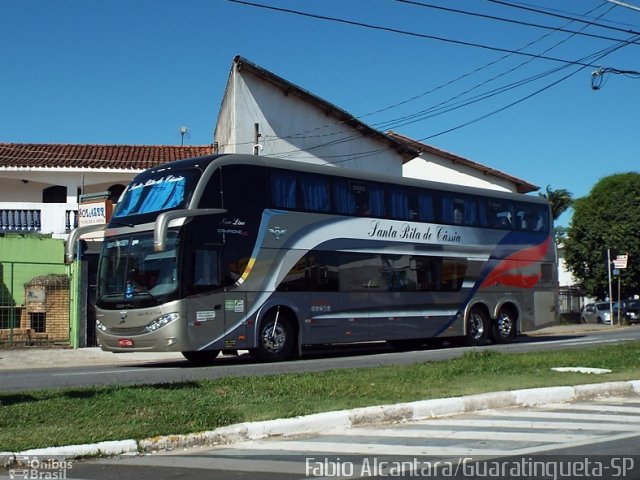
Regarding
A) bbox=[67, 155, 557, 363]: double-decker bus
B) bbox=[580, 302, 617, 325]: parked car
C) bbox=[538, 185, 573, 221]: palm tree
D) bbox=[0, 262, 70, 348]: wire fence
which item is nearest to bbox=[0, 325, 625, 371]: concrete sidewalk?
bbox=[0, 262, 70, 348]: wire fence

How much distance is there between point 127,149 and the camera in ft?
113

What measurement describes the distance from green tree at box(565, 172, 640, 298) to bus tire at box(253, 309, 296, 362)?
29.2 meters

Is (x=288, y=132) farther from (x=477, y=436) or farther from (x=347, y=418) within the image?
(x=477, y=436)

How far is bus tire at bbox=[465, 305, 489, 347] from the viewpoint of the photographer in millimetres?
22300

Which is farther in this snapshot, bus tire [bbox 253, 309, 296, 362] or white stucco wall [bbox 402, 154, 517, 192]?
white stucco wall [bbox 402, 154, 517, 192]

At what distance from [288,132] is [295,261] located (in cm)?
1574

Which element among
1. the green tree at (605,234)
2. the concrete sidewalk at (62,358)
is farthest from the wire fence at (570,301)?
the concrete sidewalk at (62,358)

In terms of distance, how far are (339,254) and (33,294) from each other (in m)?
9.79

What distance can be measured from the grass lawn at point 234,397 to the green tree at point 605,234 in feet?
102

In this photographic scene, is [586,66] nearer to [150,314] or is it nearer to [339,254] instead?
[339,254]

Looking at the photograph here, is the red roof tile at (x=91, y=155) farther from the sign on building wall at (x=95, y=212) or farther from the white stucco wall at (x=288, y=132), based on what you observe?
the sign on building wall at (x=95, y=212)

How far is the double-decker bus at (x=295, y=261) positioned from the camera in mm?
15828
